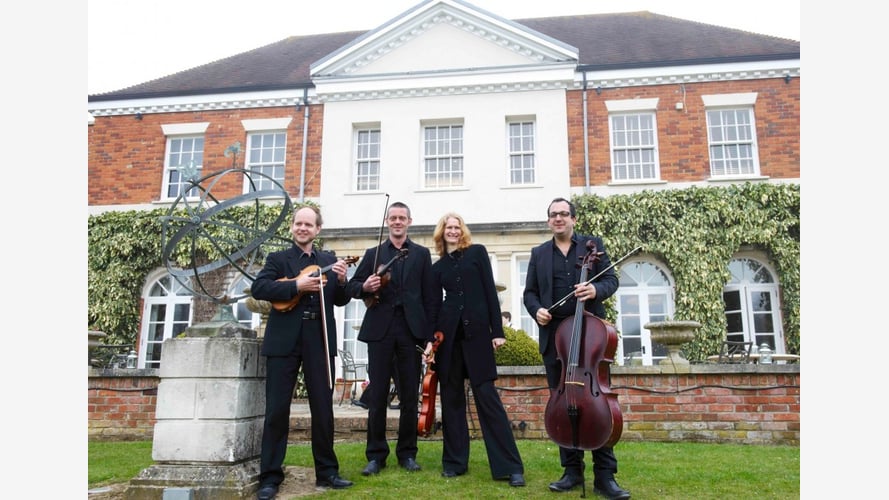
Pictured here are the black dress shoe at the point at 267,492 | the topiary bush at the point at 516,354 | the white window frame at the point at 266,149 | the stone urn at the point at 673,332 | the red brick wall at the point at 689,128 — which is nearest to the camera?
the black dress shoe at the point at 267,492

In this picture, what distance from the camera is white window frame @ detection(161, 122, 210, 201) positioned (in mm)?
14211

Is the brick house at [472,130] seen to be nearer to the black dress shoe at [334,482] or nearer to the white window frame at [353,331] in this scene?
the white window frame at [353,331]

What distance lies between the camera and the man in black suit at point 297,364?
156 inches

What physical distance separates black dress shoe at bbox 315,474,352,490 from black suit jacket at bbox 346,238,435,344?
0.98m

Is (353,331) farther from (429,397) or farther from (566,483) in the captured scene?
(566,483)

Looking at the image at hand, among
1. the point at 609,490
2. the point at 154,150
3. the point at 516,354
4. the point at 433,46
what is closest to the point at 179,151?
the point at 154,150

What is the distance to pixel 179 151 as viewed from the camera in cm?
1440

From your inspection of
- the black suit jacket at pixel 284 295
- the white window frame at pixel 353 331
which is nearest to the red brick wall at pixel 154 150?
the white window frame at pixel 353 331

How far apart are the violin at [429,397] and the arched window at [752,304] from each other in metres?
9.86

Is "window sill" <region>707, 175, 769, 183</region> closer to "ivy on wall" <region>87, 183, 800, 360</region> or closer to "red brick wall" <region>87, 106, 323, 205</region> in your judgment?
"ivy on wall" <region>87, 183, 800, 360</region>

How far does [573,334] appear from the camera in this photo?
3.68 m

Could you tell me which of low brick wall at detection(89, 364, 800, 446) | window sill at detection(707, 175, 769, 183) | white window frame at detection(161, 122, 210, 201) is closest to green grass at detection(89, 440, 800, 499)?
low brick wall at detection(89, 364, 800, 446)

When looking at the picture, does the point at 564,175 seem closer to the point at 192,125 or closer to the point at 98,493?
the point at 192,125

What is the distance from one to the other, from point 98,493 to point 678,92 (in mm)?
12878
